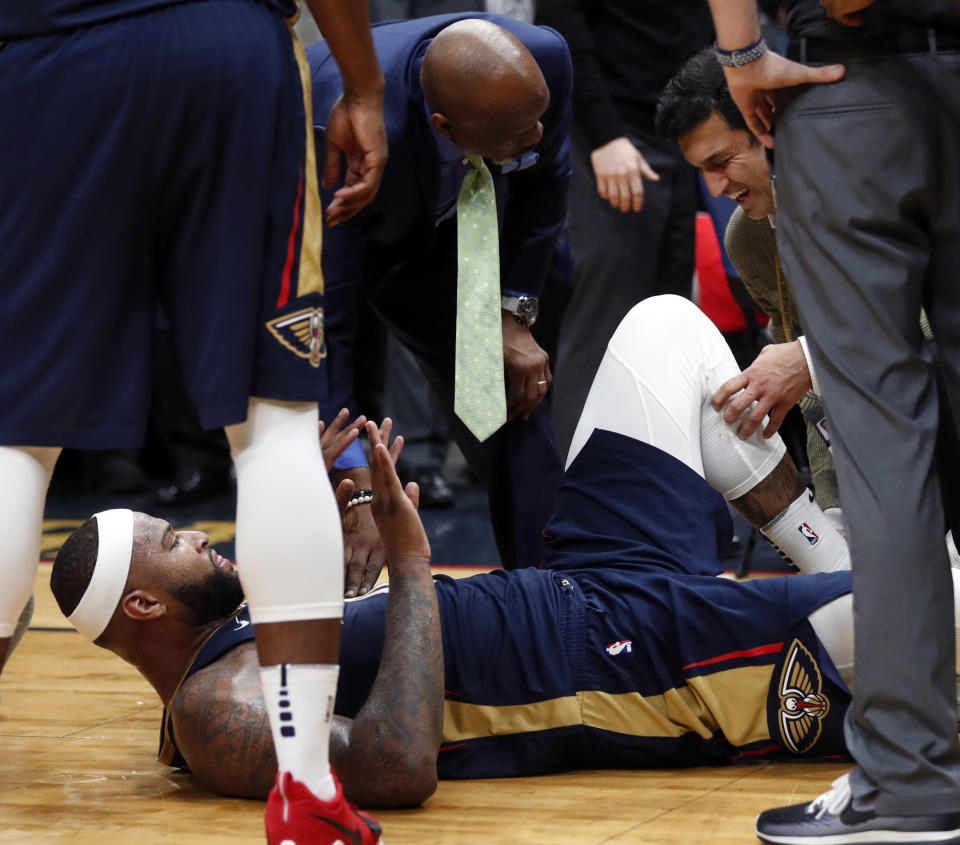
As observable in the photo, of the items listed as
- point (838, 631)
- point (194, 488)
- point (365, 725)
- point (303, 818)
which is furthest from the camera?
point (194, 488)

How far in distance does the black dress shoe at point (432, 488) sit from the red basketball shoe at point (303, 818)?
3.34m

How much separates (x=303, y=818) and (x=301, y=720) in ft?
0.34

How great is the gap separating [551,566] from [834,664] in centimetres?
52

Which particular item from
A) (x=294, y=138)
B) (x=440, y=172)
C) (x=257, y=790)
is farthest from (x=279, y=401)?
(x=440, y=172)

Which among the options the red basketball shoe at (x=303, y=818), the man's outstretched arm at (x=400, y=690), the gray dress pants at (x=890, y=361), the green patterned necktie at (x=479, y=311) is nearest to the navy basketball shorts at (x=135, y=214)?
the red basketball shoe at (x=303, y=818)

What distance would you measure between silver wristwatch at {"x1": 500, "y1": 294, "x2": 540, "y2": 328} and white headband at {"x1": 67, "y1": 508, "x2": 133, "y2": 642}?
3.42 feet

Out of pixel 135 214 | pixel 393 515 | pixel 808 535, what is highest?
pixel 135 214

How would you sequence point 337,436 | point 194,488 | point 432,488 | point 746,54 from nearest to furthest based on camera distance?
point 746,54
point 337,436
point 432,488
point 194,488

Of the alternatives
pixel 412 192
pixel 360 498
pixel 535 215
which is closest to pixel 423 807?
pixel 360 498

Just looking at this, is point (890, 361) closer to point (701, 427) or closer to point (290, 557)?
point (290, 557)

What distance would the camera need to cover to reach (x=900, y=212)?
1.51 meters

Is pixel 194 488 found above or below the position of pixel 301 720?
below

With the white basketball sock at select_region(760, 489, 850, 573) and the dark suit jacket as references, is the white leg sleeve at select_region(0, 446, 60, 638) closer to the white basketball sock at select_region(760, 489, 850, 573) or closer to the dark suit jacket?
the dark suit jacket

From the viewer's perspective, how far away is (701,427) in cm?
242
